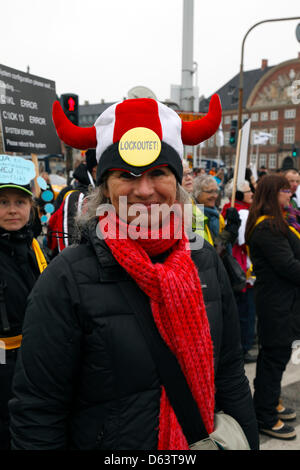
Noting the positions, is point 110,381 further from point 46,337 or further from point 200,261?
point 200,261

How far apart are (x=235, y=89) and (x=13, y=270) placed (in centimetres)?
6833

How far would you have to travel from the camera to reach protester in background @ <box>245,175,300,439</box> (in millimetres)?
3023

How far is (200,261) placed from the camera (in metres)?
1.54

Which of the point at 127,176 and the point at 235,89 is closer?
the point at 127,176

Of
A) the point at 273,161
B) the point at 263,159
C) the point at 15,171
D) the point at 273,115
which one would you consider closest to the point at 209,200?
the point at 15,171

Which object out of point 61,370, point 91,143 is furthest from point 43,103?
point 61,370

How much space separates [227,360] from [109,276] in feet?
2.05

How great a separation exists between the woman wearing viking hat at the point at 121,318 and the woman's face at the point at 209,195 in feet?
9.43

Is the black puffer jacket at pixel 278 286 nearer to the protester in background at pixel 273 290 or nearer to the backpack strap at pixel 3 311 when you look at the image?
the protester in background at pixel 273 290

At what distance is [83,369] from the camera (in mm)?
1293

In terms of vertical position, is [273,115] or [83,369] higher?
[273,115]

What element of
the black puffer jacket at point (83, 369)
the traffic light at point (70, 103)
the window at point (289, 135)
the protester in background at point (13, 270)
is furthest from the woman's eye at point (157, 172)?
the window at point (289, 135)

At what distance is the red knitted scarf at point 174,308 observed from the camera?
50.9 inches

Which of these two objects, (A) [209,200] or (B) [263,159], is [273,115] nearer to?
(B) [263,159]
